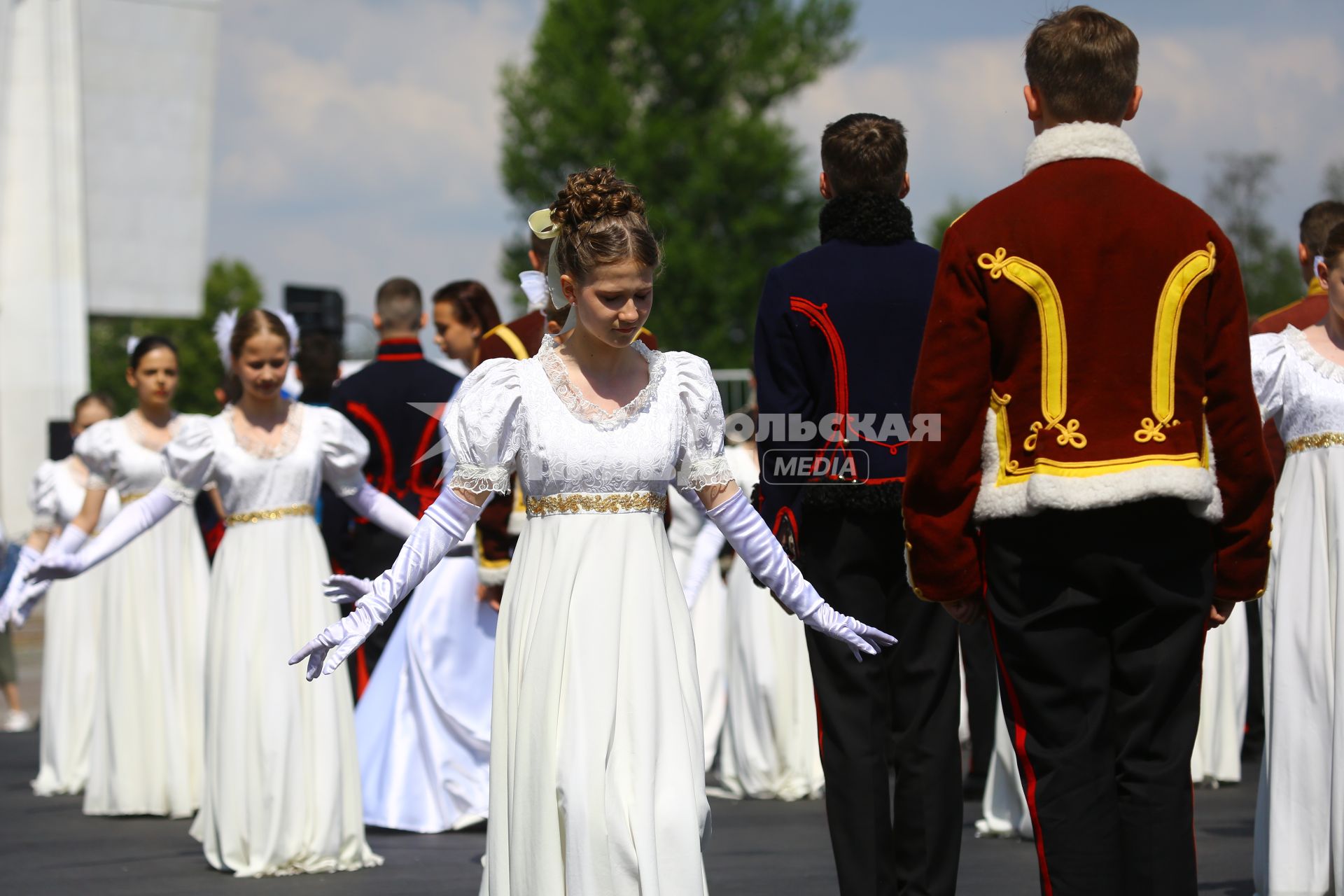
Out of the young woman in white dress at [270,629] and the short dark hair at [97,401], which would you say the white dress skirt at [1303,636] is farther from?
the short dark hair at [97,401]

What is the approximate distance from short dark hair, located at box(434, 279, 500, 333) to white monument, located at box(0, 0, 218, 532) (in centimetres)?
2179

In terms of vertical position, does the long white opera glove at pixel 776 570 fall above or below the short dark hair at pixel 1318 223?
below

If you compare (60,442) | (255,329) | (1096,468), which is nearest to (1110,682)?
(1096,468)

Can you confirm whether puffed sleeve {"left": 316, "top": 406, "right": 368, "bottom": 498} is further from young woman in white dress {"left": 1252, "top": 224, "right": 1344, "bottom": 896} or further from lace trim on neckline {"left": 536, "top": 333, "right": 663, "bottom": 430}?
young woman in white dress {"left": 1252, "top": 224, "right": 1344, "bottom": 896}

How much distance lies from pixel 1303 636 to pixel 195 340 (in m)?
80.8

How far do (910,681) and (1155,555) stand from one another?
1.56 meters

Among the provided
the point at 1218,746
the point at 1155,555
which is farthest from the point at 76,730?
the point at 1155,555

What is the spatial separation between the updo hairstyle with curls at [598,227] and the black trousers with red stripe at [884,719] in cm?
123

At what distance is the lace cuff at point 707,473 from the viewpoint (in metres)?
4.70

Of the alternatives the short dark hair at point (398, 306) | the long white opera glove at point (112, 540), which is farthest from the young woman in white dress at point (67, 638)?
the long white opera glove at point (112, 540)

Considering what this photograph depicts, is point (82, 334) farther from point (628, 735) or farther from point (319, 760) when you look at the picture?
point (628, 735)

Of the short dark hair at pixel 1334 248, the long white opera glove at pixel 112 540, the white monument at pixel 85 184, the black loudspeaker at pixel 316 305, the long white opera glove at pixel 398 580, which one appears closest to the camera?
the long white opera glove at pixel 398 580

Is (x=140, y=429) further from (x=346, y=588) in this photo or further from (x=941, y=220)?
(x=941, y=220)

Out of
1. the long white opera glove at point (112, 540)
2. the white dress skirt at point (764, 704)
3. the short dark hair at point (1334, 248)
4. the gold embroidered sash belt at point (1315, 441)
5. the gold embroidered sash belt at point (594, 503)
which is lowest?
the white dress skirt at point (764, 704)
